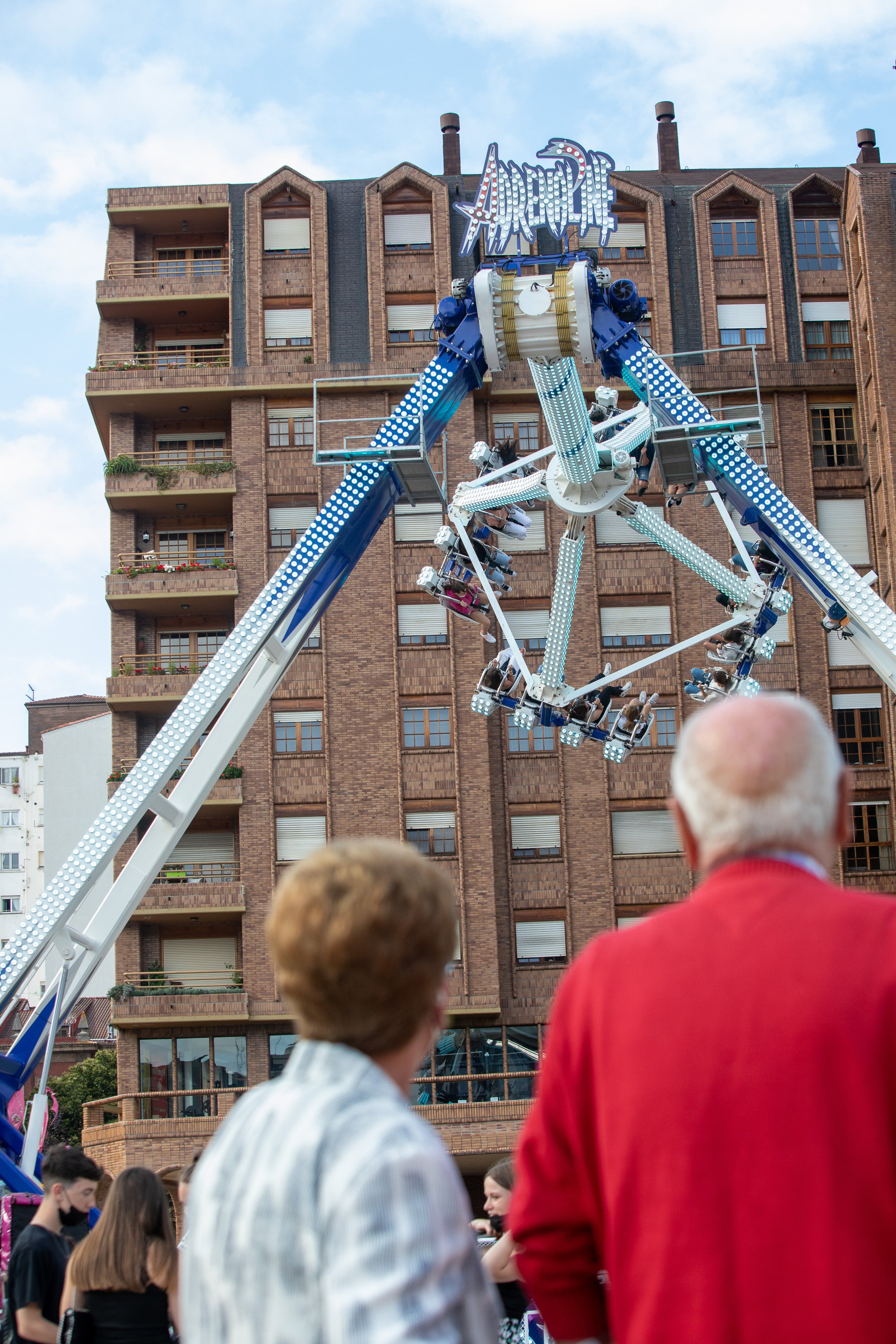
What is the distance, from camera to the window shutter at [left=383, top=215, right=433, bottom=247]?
50.2 metres

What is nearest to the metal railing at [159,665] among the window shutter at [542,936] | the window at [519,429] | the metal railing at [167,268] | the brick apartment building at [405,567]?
the brick apartment building at [405,567]

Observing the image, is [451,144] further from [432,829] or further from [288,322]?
[432,829]

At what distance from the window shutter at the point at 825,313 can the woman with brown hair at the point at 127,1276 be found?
48030mm

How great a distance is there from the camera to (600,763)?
4603 centimetres

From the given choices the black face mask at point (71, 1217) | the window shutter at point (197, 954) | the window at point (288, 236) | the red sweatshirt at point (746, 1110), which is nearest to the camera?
the red sweatshirt at point (746, 1110)

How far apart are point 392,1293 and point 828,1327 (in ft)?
2.76

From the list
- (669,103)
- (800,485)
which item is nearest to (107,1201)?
(800,485)

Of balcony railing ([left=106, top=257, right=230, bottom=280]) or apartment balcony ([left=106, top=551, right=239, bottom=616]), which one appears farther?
balcony railing ([left=106, top=257, right=230, bottom=280])

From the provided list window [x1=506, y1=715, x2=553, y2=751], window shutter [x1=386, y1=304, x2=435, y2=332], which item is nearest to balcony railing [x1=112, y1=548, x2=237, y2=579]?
window shutter [x1=386, y1=304, x2=435, y2=332]

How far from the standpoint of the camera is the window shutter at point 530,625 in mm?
46906

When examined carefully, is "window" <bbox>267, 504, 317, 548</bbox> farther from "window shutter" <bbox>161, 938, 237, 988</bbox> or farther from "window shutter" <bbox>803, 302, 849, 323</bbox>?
"window shutter" <bbox>803, 302, 849, 323</bbox>

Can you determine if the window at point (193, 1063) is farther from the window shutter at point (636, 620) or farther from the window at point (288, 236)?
the window at point (288, 236)

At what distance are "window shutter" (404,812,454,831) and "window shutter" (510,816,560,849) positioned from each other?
6.76 ft

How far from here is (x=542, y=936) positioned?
45.0 metres
